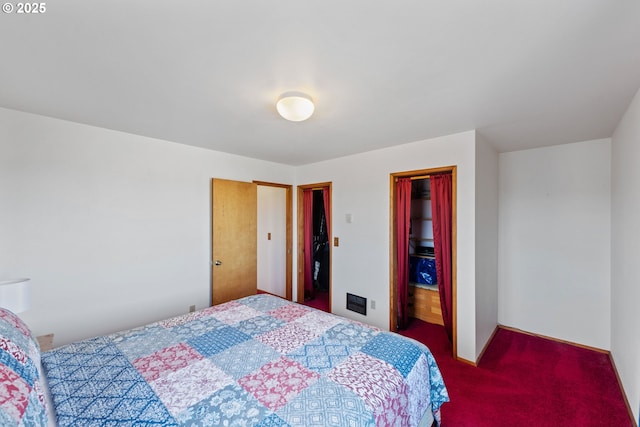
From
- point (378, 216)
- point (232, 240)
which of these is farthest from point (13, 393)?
point (378, 216)

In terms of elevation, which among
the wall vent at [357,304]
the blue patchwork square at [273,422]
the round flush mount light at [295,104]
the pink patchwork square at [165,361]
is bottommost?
the wall vent at [357,304]

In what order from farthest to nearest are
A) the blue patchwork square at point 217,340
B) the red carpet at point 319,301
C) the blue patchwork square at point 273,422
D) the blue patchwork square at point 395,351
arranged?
the red carpet at point 319,301 < the blue patchwork square at point 217,340 < the blue patchwork square at point 395,351 < the blue patchwork square at point 273,422

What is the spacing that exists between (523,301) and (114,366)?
13.8ft

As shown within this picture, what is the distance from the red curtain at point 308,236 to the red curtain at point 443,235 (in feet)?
6.87

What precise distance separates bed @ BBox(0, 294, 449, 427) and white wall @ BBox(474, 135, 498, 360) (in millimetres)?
1420

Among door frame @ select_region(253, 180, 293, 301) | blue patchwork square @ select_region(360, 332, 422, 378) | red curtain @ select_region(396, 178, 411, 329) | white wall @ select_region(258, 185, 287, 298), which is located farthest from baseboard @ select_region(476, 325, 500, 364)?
white wall @ select_region(258, 185, 287, 298)

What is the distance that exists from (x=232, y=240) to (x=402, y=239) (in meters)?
2.25

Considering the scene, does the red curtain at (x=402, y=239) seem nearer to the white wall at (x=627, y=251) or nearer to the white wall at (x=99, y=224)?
the white wall at (x=627, y=251)

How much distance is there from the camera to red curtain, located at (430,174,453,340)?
2.99m

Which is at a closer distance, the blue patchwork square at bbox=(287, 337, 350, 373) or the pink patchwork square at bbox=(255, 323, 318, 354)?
the blue patchwork square at bbox=(287, 337, 350, 373)

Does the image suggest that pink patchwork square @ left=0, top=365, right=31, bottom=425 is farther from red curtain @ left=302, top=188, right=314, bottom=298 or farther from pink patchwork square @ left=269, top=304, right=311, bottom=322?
red curtain @ left=302, top=188, right=314, bottom=298

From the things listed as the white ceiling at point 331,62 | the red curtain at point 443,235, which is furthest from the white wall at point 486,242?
the white ceiling at point 331,62

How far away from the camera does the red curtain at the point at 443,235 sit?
2.99 meters

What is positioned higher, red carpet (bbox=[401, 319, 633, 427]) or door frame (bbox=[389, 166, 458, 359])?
door frame (bbox=[389, 166, 458, 359])
